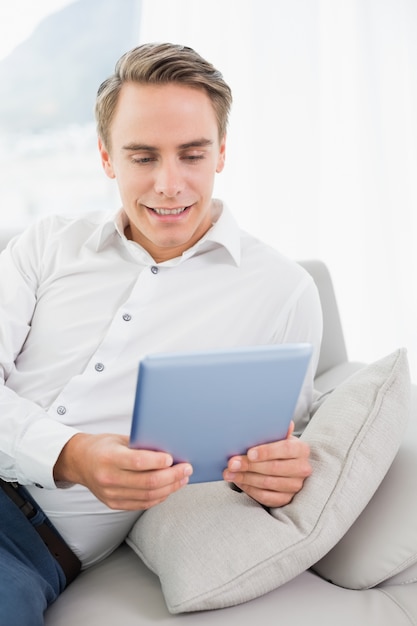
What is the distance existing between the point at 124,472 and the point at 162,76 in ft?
2.57

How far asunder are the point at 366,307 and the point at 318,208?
20.3 inches

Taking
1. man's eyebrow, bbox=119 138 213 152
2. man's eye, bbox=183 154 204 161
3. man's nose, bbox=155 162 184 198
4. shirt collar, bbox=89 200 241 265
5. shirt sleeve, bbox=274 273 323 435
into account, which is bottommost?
shirt sleeve, bbox=274 273 323 435

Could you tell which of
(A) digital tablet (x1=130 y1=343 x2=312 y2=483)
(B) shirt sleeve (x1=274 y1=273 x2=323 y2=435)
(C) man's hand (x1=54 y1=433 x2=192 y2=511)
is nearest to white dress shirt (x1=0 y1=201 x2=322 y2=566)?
(B) shirt sleeve (x1=274 y1=273 x2=323 y2=435)

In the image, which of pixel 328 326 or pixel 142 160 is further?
pixel 328 326

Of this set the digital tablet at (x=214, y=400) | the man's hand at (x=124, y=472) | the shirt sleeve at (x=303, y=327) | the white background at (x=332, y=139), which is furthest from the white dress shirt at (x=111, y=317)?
the white background at (x=332, y=139)

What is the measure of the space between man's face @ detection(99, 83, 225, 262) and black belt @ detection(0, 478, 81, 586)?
1.84 feet

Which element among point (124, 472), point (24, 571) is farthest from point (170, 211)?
point (24, 571)

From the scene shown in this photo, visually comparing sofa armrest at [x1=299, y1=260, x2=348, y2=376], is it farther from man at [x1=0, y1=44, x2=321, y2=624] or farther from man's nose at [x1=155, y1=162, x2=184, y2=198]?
man's nose at [x1=155, y1=162, x2=184, y2=198]

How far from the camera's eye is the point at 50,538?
1290mm

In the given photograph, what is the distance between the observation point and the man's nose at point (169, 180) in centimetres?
135

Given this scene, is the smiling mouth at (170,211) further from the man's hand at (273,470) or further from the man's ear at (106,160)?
the man's hand at (273,470)

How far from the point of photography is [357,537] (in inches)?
48.2

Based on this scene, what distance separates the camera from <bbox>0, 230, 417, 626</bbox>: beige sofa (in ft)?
3.57

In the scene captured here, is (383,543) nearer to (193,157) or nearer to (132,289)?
(132,289)
